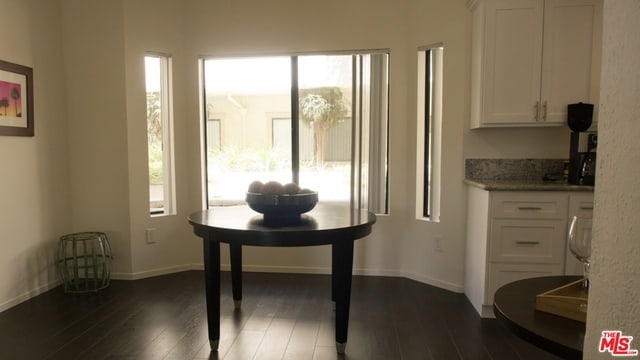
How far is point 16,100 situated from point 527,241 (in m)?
3.99

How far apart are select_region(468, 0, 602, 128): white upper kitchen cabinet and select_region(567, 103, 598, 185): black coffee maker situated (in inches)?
2.6

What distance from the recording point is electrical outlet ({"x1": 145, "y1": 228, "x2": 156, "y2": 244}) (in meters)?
3.64

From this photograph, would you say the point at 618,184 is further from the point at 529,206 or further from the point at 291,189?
the point at 529,206

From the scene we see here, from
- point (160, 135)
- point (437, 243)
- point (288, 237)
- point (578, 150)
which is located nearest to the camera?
point (288, 237)

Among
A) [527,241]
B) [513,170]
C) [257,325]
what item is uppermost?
[513,170]

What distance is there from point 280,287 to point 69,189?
7.16ft

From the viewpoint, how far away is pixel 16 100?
3002 mm

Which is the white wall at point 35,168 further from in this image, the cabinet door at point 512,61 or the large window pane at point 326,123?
the cabinet door at point 512,61

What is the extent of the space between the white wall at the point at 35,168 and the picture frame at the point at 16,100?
0.06 metres

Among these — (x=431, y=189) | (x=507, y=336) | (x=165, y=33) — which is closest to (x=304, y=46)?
(x=165, y=33)

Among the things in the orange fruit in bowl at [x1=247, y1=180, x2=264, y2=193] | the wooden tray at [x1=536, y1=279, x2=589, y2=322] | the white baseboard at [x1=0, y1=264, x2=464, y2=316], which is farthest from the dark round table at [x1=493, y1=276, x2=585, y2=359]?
the white baseboard at [x1=0, y1=264, x2=464, y2=316]

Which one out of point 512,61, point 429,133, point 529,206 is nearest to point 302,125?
point 429,133

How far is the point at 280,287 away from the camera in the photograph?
341cm

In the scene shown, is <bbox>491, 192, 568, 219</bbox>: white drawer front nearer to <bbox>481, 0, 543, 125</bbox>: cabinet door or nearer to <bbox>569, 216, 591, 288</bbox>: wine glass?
<bbox>481, 0, 543, 125</bbox>: cabinet door
